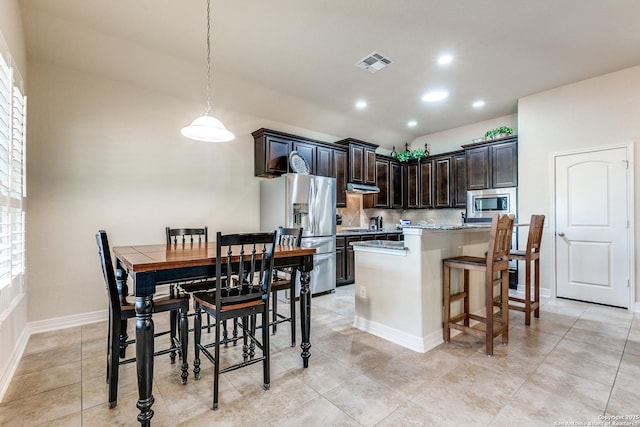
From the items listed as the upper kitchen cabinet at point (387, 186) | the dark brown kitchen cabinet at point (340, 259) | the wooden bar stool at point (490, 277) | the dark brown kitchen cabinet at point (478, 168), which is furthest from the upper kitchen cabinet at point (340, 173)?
the wooden bar stool at point (490, 277)

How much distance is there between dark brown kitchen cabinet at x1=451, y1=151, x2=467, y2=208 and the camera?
17.5 feet

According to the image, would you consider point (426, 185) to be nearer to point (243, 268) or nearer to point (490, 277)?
point (490, 277)

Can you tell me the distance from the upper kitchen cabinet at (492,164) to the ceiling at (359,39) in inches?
34.0

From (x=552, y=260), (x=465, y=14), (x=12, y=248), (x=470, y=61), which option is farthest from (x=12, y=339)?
(x=552, y=260)

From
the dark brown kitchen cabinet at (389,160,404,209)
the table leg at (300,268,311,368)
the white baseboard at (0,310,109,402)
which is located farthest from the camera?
the dark brown kitchen cabinet at (389,160,404,209)

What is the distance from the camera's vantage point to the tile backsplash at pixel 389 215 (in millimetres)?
5813

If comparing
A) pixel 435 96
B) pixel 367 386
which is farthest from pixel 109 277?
pixel 435 96

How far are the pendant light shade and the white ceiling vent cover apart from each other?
182cm

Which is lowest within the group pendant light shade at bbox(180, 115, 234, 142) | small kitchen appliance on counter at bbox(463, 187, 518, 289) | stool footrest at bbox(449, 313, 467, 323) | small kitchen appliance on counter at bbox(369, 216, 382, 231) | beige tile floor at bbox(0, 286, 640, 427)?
beige tile floor at bbox(0, 286, 640, 427)

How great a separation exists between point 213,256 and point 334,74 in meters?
2.80

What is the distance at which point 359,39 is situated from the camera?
295 centimetres

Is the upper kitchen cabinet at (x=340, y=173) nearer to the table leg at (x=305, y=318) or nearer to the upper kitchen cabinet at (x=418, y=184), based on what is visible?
the upper kitchen cabinet at (x=418, y=184)

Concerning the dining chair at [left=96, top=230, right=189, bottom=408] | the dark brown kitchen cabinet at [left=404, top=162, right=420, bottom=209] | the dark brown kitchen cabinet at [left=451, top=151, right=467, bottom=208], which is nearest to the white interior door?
the dark brown kitchen cabinet at [left=451, top=151, right=467, bottom=208]

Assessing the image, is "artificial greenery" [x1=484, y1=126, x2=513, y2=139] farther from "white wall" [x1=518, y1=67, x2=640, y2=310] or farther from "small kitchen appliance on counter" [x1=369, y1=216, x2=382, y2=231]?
"small kitchen appliance on counter" [x1=369, y1=216, x2=382, y2=231]
